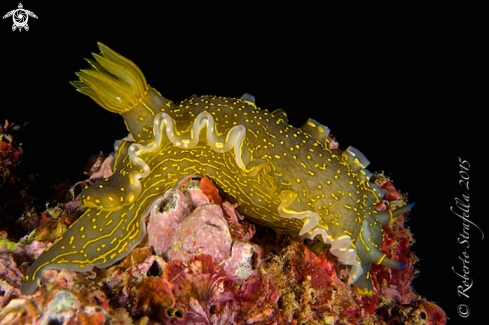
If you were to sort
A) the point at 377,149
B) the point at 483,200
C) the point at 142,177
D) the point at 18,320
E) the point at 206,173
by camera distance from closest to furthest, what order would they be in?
1. the point at 18,320
2. the point at 142,177
3. the point at 206,173
4. the point at 483,200
5. the point at 377,149

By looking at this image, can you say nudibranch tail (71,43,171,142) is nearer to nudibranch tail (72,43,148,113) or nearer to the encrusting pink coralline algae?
nudibranch tail (72,43,148,113)

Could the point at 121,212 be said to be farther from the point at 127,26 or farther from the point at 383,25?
the point at 383,25

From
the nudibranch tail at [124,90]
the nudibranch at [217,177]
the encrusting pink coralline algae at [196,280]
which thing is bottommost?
the encrusting pink coralline algae at [196,280]

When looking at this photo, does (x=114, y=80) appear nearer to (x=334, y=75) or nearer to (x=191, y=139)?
(x=191, y=139)

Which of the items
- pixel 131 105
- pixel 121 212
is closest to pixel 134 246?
pixel 121 212

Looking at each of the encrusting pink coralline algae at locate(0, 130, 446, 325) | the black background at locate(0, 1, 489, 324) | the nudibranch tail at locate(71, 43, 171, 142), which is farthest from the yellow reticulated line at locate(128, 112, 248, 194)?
the black background at locate(0, 1, 489, 324)

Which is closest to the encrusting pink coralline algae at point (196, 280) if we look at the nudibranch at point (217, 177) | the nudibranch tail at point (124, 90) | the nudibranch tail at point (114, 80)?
the nudibranch at point (217, 177)

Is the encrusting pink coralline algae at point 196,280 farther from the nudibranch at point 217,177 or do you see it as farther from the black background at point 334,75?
the black background at point 334,75

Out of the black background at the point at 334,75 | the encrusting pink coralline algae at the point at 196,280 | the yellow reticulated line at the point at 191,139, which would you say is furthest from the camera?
the black background at the point at 334,75
